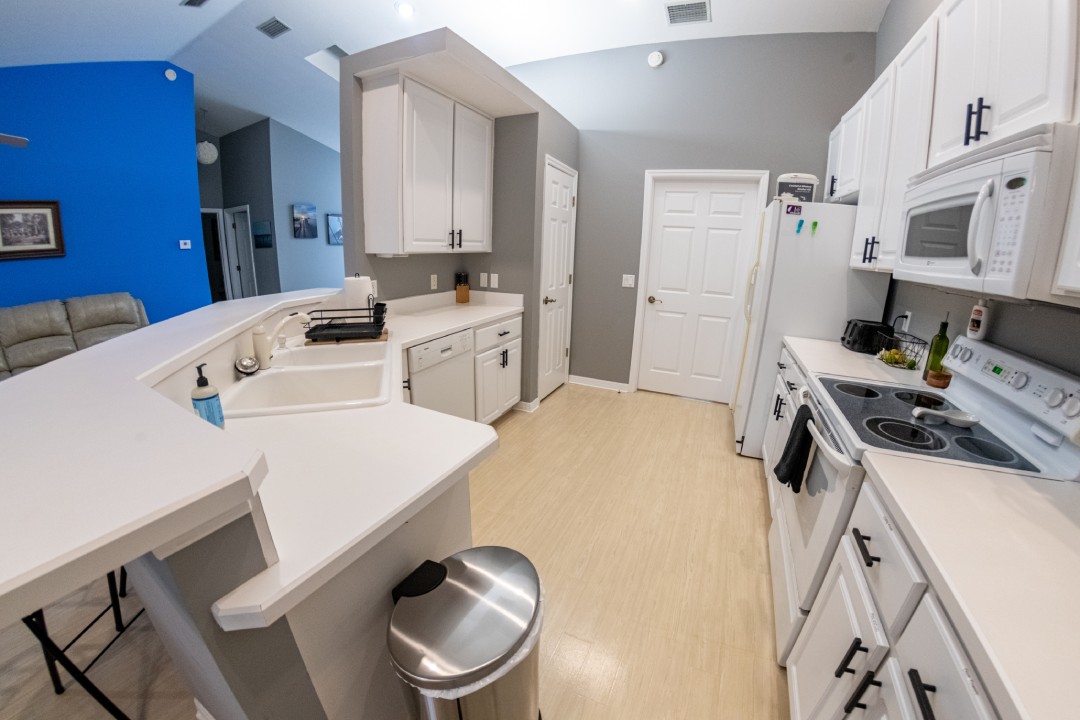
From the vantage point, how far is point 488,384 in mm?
3229

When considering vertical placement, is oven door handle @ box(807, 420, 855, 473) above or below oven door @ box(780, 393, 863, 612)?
above

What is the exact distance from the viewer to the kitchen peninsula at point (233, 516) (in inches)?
19.6

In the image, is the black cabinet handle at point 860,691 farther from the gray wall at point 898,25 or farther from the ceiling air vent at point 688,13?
the ceiling air vent at point 688,13

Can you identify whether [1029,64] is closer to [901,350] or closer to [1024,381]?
[1024,381]

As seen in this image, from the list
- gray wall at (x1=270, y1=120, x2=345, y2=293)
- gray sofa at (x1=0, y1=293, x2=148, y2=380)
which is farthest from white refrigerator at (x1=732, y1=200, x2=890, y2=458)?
gray sofa at (x1=0, y1=293, x2=148, y2=380)

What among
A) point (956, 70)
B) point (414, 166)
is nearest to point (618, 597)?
point (956, 70)

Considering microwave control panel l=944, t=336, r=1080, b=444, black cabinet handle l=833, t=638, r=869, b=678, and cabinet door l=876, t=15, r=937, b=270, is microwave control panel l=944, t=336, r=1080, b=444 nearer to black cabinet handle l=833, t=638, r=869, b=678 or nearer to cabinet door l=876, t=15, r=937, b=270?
cabinet door l=876, t=15, r=937, b=270

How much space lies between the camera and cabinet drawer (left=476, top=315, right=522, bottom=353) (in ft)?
10.0

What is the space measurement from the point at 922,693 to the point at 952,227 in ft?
4.48

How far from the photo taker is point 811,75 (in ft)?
10.8

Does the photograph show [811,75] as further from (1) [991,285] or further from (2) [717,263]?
(1) [991,285]

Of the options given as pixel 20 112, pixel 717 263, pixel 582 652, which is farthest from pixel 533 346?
pixel 20 112

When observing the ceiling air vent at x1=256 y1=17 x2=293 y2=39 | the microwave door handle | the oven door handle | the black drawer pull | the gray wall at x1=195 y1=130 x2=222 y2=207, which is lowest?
the black drawer pull

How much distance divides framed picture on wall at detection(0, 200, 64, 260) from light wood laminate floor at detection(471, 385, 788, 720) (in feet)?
14.4
